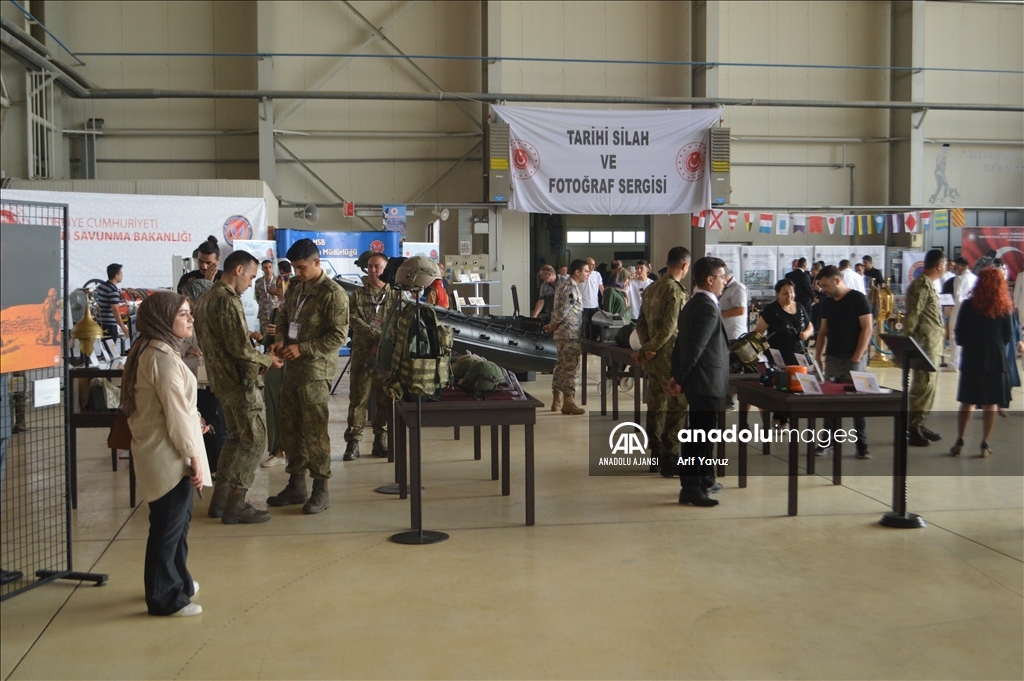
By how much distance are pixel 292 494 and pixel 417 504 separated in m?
1.09

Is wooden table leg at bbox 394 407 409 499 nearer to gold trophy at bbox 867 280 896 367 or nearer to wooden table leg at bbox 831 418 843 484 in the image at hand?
wooden table leg at bbox 831 418 843 484

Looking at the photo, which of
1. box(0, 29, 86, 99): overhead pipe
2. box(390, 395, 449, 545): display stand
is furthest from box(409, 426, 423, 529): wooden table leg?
box(0, 29, 86, 99): overhead pipe

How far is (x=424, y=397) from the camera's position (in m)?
5.03

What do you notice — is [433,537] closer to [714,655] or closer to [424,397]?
[424,397]

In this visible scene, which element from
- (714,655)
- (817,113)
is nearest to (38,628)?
(714,655)

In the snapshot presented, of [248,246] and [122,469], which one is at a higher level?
[248,246]

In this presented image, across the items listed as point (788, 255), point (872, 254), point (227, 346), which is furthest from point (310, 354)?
point (872, 254)

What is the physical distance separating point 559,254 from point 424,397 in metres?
13.1

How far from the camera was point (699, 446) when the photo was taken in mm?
5293

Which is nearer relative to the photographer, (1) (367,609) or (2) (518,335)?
(1) (367,609)

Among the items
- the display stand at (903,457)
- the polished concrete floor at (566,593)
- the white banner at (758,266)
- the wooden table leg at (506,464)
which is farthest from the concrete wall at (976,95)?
the wooden table leg at (506,464)

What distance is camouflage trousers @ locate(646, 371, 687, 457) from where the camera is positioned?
19.5ft

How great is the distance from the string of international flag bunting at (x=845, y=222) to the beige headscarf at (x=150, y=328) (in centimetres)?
1394

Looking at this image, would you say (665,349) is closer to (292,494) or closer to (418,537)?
(418,537)
